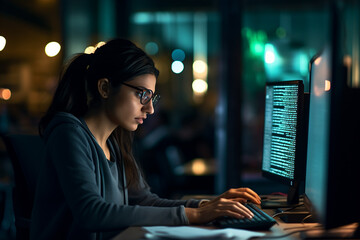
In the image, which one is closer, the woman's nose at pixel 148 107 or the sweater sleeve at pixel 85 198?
the sweater sleeve at pixel 85 198

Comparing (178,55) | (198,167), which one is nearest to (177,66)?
(178,55)

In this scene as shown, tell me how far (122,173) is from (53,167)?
1.18 feet

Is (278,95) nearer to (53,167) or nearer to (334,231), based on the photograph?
(334,231)

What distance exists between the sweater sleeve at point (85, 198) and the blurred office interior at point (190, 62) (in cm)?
178

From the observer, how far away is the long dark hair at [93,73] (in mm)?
1615

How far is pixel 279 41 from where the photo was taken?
507 cm

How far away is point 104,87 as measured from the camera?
164 centimetres

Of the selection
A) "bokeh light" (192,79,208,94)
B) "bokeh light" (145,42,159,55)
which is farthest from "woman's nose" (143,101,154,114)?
"bokeh light" (192,79,208,94)

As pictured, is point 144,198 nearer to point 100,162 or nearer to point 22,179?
point 100,162

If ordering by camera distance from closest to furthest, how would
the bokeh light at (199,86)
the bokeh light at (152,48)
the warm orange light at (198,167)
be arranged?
the warm orange light at (198,167)
the bokeh light at (152,48)
the bokeh light at (199,86)

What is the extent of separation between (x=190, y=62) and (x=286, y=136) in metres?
5.70

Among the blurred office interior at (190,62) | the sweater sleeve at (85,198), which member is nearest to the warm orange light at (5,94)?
the blurred office interior at (190,62)

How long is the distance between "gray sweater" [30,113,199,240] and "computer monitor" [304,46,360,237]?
0.46 meters

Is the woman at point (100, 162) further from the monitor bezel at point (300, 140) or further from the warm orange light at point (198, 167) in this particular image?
the warm orange light at point (198, 167)
